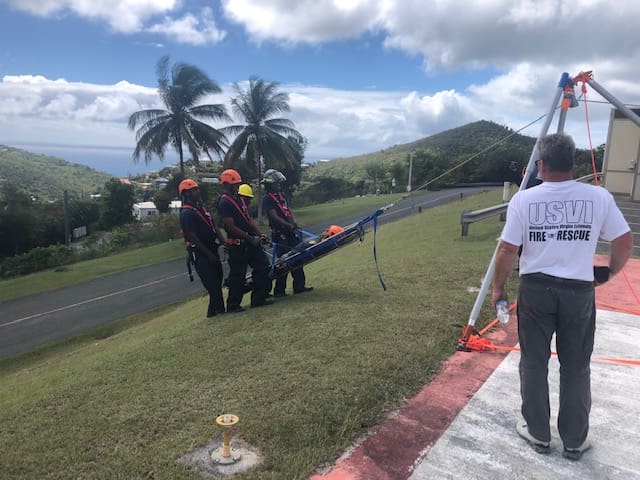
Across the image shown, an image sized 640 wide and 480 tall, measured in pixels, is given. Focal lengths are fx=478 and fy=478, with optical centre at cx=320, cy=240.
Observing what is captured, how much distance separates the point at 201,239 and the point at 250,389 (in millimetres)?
3112

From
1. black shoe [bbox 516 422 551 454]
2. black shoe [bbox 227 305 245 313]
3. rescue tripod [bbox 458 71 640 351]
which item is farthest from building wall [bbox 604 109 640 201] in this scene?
black shoe [bbox 516 422 551 454]

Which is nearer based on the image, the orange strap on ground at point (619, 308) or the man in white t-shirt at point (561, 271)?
the man in white t-shirt at point (561, 271)

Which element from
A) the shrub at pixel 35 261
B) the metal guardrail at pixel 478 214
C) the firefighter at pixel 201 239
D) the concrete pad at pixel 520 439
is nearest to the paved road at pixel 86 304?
the metal guardrail at pixel 478 214

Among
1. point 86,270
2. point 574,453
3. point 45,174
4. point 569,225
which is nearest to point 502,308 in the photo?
point 569,225

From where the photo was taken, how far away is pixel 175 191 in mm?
39500

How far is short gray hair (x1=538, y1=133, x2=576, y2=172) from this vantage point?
9.60ft

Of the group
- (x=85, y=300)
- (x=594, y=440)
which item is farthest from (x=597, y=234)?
(x=85, y=300)

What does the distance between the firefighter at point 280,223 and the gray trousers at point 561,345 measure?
454 centimetres

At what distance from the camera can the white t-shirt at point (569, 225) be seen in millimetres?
2910

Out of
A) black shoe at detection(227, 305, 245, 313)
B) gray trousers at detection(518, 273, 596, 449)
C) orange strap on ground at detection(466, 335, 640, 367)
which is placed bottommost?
black shoe at detection(227, 305, 245, 313)

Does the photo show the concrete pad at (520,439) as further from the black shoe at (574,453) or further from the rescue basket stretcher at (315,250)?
the rescue basket stretcher at (315,250)

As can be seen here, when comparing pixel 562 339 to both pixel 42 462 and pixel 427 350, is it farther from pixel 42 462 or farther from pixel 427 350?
pixel 42 462

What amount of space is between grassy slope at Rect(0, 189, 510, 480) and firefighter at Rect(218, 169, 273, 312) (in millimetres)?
466

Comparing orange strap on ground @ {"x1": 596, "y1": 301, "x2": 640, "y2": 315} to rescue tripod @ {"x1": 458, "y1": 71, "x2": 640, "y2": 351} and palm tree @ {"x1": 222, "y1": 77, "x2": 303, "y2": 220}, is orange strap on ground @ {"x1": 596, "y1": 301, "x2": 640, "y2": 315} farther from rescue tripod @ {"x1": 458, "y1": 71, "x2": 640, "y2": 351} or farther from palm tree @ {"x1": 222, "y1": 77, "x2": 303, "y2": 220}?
palm tree @ {"x1": 222, "y1": 77, "x2": 303, "y2": 220}
